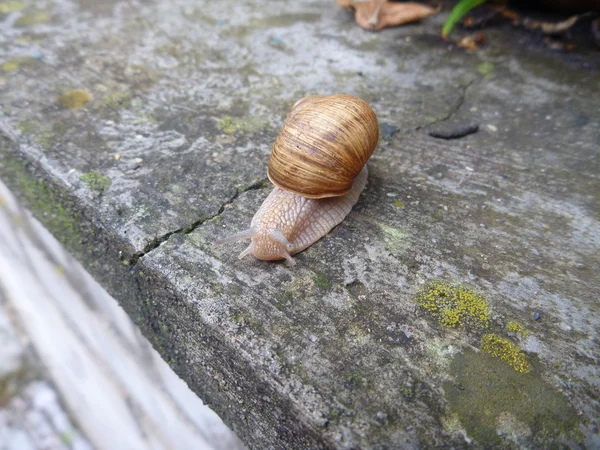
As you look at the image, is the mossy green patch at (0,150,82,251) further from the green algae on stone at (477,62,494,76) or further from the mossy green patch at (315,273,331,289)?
the green algae on stone at (477,62,494,76)

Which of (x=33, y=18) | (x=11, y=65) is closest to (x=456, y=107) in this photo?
(x=11, y=65)


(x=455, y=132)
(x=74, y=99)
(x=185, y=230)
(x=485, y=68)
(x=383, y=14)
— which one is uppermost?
(x=383, y=14)

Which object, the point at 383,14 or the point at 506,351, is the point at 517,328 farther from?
the point at 383,14

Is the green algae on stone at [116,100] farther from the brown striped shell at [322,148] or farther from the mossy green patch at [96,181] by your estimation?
the brown striped shell at [322,148]

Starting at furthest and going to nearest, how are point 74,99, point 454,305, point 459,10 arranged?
point 459,10
point 74,99
point 454,305

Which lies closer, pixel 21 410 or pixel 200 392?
pixel 200 392

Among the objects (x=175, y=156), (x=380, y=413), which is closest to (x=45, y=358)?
(x=175, y=156)

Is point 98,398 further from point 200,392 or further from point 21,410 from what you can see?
point 200,392
